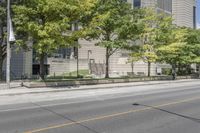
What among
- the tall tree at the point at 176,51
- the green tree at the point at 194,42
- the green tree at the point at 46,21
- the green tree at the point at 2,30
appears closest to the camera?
the green tree at the point at 46,21

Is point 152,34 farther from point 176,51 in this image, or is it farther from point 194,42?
point 194,42

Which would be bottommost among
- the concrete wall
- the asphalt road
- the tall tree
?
the asphalt road

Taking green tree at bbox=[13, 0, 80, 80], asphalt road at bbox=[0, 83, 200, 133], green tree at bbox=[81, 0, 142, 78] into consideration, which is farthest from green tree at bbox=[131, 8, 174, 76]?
asphalt road at bbox=[0, 83, 200, 133]

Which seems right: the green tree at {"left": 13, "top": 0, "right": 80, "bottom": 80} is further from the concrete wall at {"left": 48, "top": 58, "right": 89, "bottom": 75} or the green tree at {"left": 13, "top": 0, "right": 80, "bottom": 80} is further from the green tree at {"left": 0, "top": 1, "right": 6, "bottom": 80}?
the concrete wall at {"left": 48, "top": 58, "right": 89, "bottom": 75}

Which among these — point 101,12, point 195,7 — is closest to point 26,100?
point 101,12

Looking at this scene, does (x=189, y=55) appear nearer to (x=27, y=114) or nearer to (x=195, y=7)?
(x=27, y=114)

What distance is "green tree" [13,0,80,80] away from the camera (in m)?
26.1

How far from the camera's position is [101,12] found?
114ft

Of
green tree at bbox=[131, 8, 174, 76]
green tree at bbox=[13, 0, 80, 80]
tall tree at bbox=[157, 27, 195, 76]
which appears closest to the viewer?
green tree at bbox=[13, 0, 80, 80]

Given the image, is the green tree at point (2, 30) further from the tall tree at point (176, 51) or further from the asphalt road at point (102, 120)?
the tall tree at point (176, 51)

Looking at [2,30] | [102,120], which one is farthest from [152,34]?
[102,120]

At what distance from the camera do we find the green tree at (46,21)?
85.6ft

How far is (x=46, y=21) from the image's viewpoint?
27.4 metres

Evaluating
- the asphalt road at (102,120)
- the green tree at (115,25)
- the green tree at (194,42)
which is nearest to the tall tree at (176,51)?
the green tree at (194,42)
